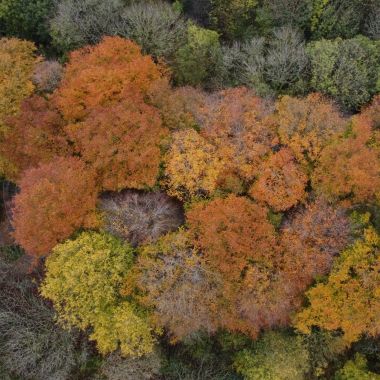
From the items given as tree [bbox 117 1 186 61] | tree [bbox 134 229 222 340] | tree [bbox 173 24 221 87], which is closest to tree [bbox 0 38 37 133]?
tree [bbox 117 1 186 61]

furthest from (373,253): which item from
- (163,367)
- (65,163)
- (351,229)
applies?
(65,163)

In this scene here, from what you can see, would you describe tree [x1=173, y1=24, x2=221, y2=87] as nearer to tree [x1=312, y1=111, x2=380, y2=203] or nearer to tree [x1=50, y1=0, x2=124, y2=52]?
tree [x1=50, y1=0, x2=124, y2=52]

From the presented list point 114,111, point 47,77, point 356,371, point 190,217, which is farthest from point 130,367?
point 47,77

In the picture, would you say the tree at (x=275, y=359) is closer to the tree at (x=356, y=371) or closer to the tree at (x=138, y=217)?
the tree at (x=356, y=371)

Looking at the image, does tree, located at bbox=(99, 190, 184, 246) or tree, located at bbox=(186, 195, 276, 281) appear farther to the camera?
tree, located at bbox=(99, 190, 184, 246)

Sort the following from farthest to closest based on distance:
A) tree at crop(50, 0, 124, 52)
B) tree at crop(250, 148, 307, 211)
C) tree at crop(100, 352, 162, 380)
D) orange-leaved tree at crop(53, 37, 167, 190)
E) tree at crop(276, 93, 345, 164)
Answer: tree at crop(50, 0, 124, 52) → tree at crop(276, 93, 345, 164) → tree at crop(250, 148, 307, 211) → orange-leaved tree at crop(53, 37, 167, 190) → tree at crop(100, 352, 162, 380)

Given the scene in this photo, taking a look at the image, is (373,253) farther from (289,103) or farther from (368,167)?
(289,103)
